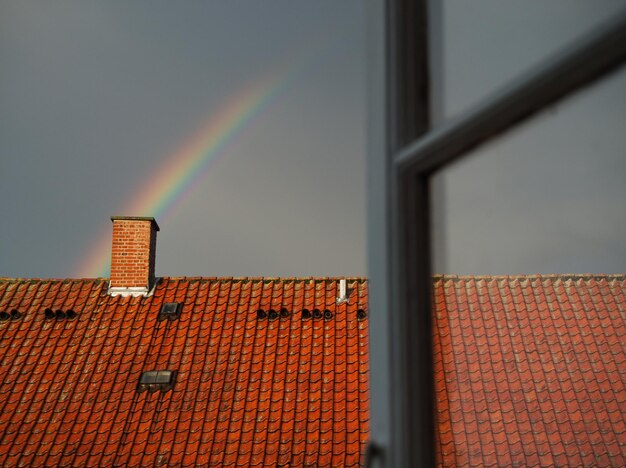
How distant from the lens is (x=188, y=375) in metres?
10.9

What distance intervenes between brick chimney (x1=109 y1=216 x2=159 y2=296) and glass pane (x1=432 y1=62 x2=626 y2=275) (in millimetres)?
12818

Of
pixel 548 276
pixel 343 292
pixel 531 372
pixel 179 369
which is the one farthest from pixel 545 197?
pixel 343 292

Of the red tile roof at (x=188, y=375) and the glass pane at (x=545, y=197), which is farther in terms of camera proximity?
the red tile roof at (x=188, y=375)

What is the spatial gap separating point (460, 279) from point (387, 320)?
5.4 inches

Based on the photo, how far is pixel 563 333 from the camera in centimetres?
90

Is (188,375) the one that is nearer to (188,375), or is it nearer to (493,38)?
(188,375)

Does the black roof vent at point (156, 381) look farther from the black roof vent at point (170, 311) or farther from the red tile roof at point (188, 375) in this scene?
the black roof vent at point (170, 311)

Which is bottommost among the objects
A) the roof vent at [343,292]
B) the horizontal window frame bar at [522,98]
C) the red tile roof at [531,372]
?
the red tile roof at [531,372]

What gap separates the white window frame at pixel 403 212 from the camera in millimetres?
825

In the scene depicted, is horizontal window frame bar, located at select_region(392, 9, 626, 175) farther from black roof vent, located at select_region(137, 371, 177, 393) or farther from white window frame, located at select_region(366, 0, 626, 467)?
black roof vent, located at select_region(137, 371, 177, 393)

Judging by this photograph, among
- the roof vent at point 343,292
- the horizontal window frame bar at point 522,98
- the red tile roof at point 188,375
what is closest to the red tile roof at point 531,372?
the horizontal window frame bar at point 522,98

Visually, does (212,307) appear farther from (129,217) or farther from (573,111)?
(573,111)

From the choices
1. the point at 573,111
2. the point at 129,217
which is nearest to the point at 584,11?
the point at 573,111

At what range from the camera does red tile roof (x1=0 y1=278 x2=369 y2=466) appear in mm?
9594
